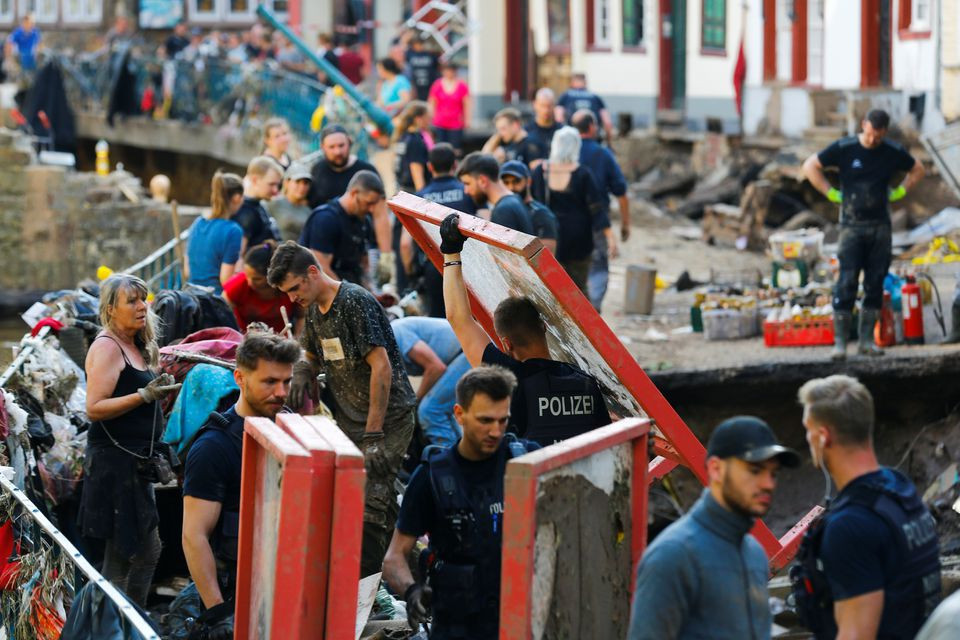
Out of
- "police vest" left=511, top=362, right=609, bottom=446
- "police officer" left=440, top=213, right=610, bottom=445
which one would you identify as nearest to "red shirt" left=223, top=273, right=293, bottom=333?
"police officer" left=440, top=213, right=610, bottom=445

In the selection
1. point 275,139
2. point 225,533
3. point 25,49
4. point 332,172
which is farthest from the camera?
point 25,49

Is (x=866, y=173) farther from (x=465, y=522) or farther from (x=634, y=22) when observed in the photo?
(x=634, y=22)

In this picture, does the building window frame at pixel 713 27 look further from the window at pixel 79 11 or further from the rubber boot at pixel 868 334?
the window at pixel 79 11

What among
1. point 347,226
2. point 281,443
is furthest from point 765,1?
point 281,443

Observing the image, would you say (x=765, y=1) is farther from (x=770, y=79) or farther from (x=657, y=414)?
(x=657, y=414)

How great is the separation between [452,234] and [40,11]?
40470 millimetres

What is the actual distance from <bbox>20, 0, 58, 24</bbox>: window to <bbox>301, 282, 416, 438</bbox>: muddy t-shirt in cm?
3900

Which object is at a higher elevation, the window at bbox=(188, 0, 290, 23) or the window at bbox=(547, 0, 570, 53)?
the window at bbox=(188, 0, 290, 23)

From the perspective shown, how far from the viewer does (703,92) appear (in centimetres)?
2644

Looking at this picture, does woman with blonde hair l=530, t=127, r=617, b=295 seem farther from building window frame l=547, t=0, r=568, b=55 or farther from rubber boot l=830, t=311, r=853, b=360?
building window frame l=547, t=0, r=568, b=55

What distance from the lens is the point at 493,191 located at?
10273 mm

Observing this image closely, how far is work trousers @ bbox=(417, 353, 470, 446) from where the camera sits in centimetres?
973

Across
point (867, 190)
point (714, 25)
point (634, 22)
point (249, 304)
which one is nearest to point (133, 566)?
point (249, 304)

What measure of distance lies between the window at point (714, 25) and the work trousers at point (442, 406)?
1722 centimetres
